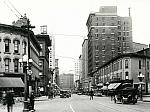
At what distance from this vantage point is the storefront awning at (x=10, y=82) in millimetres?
47031

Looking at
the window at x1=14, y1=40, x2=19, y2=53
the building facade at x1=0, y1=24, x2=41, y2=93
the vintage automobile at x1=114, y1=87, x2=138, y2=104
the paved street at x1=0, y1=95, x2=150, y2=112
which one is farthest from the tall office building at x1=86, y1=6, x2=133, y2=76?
the paved street at x1=0, y1=95, x2=150, y2=112

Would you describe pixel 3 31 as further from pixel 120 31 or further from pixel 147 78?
pixel 120 31

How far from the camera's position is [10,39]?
52.5m

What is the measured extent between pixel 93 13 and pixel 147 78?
250ft

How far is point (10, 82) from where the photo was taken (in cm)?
4828

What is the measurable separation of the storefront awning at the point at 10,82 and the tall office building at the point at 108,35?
317ft

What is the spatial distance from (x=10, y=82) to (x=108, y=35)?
10162cm

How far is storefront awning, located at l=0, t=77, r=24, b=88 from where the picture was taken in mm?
47031

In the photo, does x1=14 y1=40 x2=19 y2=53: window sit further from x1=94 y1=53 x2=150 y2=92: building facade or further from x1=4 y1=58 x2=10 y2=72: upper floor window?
x1=94 y1=53 x2=150 y2=92: building facade

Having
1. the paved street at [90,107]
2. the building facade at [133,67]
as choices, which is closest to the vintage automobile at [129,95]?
the paved street at [90,107]

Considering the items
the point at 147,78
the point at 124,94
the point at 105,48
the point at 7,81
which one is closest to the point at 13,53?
the point at 7,81

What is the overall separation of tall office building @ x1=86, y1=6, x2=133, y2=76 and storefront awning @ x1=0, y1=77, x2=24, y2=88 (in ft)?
317

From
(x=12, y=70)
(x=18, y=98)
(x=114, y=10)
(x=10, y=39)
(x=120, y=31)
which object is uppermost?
(x=114, y=10)

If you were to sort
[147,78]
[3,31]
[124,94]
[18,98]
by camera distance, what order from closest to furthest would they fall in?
[124,94]
[18,98]
[3,31]
[147,78]
